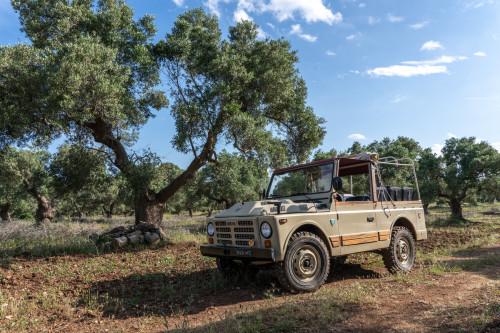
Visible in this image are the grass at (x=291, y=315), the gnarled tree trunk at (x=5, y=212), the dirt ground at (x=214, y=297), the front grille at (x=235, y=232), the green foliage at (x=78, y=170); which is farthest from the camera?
the gnarled tree trunk at (x=5, y=212)

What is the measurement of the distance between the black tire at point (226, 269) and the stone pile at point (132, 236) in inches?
245

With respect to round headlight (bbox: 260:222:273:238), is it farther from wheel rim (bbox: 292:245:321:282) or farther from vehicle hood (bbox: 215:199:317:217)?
wheel rim (bbox: 292:245:321:282)

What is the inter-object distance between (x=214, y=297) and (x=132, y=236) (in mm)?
7323

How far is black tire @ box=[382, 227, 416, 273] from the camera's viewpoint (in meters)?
7.50

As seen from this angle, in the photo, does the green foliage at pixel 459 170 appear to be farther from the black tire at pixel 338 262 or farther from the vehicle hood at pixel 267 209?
the vehicle hood at pixel 267 209

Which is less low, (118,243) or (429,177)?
(429,177)

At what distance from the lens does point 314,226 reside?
6.22 metres

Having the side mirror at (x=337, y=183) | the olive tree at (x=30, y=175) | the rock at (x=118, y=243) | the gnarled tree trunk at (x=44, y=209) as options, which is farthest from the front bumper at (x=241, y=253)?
the gnarled tree trunk at (x=44, y=209)

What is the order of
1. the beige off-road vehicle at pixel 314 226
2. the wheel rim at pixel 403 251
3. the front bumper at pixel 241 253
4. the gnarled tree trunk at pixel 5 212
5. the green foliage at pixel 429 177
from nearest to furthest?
1. the front bumper at pixel 241 253
2. the beige off-road vehicle at pixel 314 226
3. the wheel rim at pixel 403 251
4. the green foliage at pixel 429 177
5. the gnarled tree trunk at pixel 5 212

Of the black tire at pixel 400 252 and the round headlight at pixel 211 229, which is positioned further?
the black tire at pixel 400 252

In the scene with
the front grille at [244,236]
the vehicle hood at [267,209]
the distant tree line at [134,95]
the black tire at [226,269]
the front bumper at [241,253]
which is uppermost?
the distant tree line at [134,95]

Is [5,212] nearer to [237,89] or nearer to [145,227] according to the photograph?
[145,227]

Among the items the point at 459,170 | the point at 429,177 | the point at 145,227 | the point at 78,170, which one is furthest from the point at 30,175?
the point at 459,170

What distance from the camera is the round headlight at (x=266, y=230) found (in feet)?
18.2
